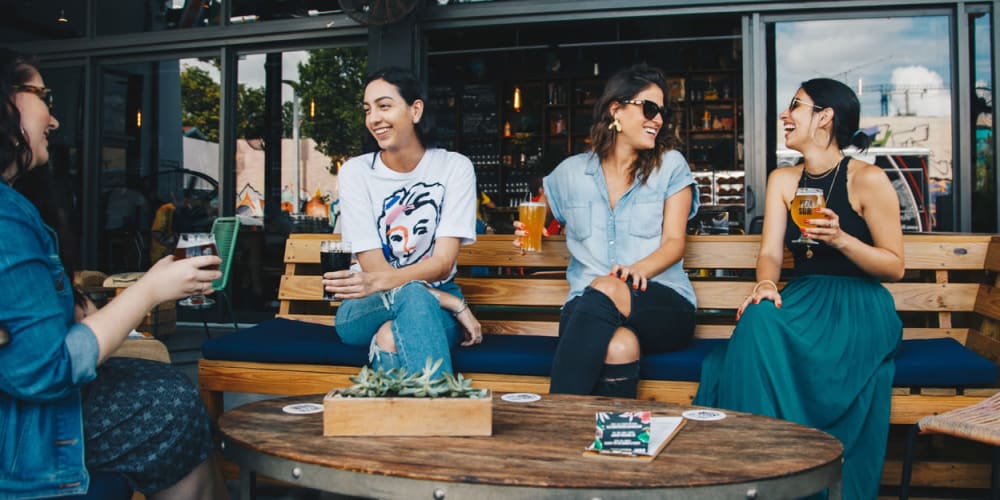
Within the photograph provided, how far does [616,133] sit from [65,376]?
2086mm

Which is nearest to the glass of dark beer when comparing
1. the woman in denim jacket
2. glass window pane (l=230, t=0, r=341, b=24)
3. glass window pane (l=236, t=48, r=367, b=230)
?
the woman in denim jacket

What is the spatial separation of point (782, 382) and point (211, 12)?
559 cm

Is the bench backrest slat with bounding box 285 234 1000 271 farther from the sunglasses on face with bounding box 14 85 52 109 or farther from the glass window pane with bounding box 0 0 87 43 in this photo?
the glass window pane with bounding box 0 0 87 43

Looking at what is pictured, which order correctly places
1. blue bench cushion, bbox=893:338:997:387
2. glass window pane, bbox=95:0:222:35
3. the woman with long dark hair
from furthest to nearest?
1. glass window pane, bbox=95:0:222:35
2. the woman with long dark hair
3. blue bench cushion, bbox=893:338:997:387

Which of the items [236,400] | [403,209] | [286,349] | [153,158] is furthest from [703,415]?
[153,158]

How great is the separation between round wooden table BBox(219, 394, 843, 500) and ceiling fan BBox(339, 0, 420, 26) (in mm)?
3889

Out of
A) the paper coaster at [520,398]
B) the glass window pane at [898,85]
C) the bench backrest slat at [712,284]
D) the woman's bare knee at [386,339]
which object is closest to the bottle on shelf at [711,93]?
the glass window pane at [898,85]

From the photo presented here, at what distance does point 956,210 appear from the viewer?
4.78m

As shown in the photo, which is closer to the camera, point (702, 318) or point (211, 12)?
point (702, 318)

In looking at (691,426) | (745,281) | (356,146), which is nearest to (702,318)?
(745,281)

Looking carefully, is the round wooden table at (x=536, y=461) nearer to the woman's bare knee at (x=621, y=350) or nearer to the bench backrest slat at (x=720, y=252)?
the woman's bare knee at (x=621, y=350)

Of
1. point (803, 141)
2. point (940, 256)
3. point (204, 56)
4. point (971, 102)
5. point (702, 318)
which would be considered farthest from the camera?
point (204, 56)

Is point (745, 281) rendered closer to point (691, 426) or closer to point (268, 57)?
point (691, 426)

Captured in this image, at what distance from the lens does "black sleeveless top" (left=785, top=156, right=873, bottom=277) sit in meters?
2.75
